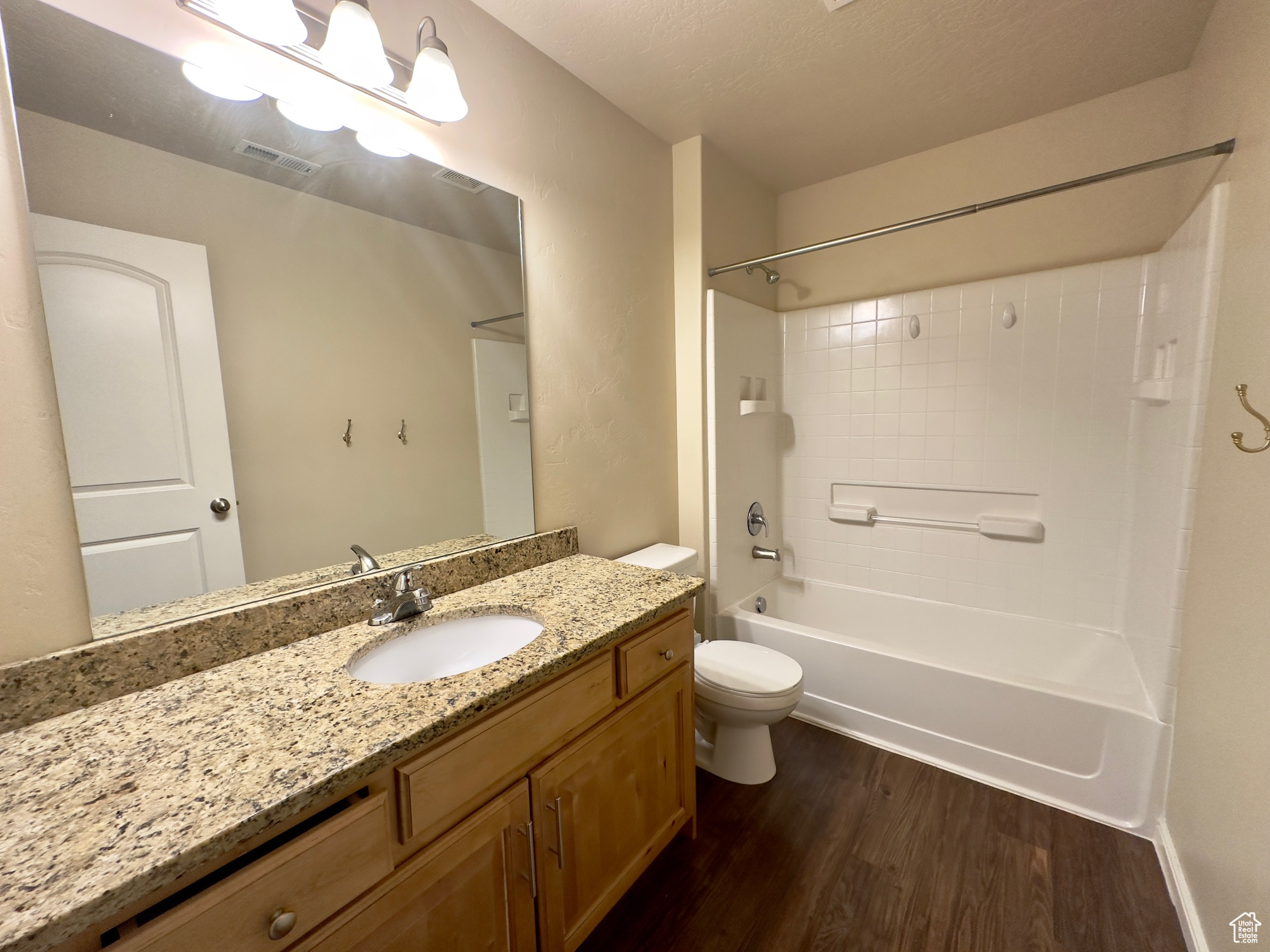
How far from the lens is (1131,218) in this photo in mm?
1868

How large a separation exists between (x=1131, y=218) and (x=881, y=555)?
5.26 feet

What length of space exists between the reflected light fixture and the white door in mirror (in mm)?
613

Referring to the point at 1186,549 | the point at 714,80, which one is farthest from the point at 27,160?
the point at 1186,549

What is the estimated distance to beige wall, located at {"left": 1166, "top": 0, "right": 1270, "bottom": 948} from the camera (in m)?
0.98

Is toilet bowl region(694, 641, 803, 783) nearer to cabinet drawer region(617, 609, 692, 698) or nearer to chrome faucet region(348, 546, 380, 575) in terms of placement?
cabinet drawer region(617, 609, 692, 698)

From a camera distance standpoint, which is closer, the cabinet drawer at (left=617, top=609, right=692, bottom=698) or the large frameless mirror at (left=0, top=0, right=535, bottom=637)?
the large frameless mirror at (left=0, top=0, right=535, bottom=637)

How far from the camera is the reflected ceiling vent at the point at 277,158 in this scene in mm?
1021

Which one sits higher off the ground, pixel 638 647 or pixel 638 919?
pixel 638 647

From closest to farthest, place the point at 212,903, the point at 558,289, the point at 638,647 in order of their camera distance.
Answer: the point at 212,903
the point at 638,647
the point at 558,289

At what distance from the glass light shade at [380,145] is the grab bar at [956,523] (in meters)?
2.29

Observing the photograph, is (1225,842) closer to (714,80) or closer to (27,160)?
(714,80)

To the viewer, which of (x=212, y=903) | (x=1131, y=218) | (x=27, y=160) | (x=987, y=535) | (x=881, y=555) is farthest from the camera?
(x=881, y=555)

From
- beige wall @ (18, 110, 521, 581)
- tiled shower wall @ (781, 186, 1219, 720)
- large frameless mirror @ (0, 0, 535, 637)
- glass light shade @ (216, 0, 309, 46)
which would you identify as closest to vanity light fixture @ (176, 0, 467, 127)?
glass light shade @ (216, 0, 309, 46)

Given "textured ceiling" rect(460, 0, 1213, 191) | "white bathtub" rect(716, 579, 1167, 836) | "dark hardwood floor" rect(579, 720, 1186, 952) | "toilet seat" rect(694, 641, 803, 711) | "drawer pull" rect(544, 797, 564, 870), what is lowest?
"dark hardwood floor" rect(579, 720, 1186, 952)
